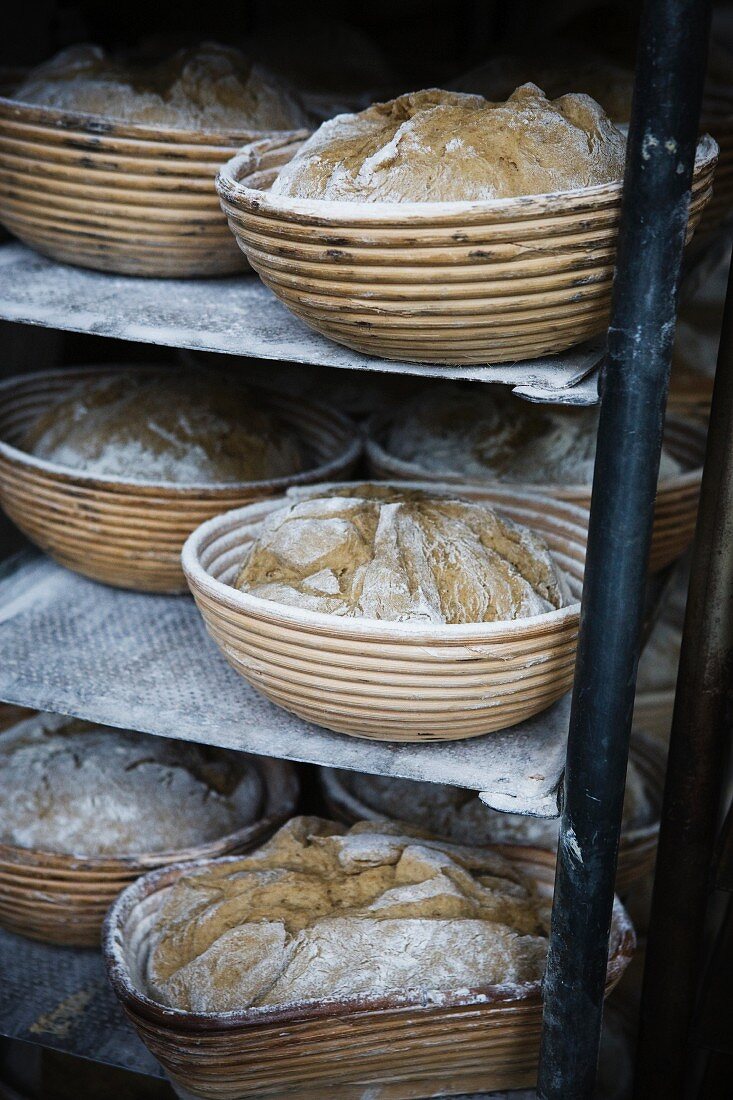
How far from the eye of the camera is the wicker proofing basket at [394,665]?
3.83 ft

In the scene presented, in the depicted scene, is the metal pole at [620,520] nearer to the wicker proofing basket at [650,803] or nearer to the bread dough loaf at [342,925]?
the bread dough loaf at [342,925]

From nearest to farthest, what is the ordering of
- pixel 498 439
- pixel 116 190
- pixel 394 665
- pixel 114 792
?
pixel 394 665, pixel 116 190, pixel 114 792, pixel 498 439

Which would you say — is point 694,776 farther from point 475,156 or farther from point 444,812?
point 475,156

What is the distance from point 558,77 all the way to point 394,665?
83cm

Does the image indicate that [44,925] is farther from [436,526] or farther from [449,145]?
[449,145]

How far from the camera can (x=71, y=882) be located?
1548 millimetres

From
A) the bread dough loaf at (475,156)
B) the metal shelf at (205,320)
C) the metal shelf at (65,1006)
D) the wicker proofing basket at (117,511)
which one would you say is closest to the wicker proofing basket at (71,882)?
the metal shelf at (65,1006)

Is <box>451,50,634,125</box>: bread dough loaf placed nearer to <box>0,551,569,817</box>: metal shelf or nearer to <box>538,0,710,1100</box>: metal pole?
<box>538,0,710,1100</box>: metal pole

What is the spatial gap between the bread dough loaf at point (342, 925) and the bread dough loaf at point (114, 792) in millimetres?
147

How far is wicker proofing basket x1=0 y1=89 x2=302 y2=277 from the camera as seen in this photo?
136 cm

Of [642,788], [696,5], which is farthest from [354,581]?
[642,788]

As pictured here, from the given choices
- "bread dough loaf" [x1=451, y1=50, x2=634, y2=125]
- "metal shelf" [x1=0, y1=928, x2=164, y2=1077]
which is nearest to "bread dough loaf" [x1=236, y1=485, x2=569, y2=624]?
"bread dough loaf" [x1=451, y1=50, x2=634, y2=125]

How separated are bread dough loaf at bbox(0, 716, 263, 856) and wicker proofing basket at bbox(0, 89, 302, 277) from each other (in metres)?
0.68

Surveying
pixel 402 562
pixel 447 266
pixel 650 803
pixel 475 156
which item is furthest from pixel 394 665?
pixel 650 803
